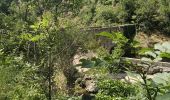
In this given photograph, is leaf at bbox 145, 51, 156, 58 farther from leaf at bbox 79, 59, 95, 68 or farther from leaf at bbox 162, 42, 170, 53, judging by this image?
leaf at bbox 79, 59, 95, 68

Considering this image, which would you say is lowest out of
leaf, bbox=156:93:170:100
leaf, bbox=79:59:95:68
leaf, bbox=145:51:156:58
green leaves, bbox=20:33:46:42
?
green leaves, bbox=20:33:46:42

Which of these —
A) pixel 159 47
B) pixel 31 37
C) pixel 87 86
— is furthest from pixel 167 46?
pixel 87 86

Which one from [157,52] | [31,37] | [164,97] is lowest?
[31,37]

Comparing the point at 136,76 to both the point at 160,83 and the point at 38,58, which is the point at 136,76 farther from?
the point at 38,58

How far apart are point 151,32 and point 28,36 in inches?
935

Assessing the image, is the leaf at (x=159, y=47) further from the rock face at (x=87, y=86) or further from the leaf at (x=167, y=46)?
the rock face at (x=87, y=86)

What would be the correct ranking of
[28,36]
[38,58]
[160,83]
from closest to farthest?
[160,83] < [28,36] < [38,58]

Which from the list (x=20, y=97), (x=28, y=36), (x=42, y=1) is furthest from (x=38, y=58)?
(x=42, y=1)

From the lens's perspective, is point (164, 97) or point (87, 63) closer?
point (164, 97)

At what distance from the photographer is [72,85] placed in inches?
598

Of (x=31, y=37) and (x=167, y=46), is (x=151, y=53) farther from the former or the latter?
(x=31, y=37)

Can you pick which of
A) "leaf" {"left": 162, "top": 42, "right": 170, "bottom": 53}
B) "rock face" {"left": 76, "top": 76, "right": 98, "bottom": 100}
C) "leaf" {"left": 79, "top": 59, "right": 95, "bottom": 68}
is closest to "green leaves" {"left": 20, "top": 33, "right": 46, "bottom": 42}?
"leaf" {"left": 79, "top": 59, "right": 95, "bottom": 68}

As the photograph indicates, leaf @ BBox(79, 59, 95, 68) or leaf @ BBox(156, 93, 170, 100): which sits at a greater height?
leaf @ BBox(79, 59, 95, 68)

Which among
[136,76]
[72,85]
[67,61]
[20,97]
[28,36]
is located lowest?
[72,85]
